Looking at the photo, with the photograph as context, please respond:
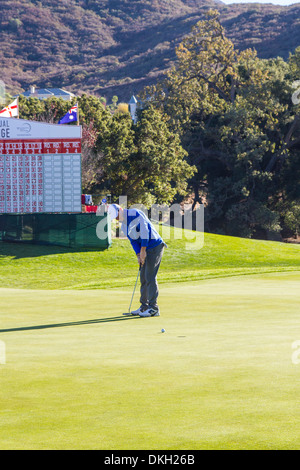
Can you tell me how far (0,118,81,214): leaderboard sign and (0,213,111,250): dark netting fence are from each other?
2.43ft

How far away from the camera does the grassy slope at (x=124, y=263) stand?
72.6ft

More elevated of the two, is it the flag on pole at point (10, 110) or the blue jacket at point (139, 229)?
the flag on pole at point (10, 110)

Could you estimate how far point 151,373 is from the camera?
6.07 meters

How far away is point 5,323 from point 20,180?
18363mm

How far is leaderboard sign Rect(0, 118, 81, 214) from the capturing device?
26.6 metres

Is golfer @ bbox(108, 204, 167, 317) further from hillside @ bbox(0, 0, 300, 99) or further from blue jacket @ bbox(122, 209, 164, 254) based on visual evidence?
hillside @ bbox(0, 0, 300, 99)

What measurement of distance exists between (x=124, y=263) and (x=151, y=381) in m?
20.7

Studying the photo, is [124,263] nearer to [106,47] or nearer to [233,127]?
[233,127]

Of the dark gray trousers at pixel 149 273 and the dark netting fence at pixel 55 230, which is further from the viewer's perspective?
the dark netting fence at pixel 55 230

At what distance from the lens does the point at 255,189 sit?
53.9m

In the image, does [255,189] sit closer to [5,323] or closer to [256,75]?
[256,75]

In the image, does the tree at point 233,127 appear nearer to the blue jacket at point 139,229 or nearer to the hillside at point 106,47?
the blue jacket at point 139,229

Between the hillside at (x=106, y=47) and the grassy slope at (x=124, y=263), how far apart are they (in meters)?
122

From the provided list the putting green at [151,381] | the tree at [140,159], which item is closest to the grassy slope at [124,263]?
the putting green at [151,381]
